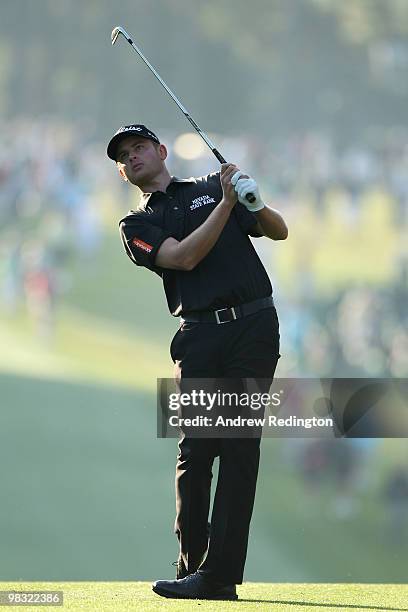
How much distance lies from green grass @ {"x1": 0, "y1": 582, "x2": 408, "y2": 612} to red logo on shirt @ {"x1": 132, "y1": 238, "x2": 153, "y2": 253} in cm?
93

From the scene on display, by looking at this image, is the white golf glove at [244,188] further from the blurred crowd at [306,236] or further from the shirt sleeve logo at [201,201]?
the blurred crowd at [306,236]

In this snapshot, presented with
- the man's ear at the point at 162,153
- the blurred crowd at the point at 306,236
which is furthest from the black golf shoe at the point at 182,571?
the blurred crowd at the point at 306,236

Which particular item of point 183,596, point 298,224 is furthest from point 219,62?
point 183,596

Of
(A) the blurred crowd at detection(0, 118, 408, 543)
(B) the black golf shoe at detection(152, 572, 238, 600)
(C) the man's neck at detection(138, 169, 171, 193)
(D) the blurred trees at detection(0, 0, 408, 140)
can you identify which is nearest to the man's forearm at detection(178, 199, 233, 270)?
(C) the man's neck at detection(138, 169, 171, 193)

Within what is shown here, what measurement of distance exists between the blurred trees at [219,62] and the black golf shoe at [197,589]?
7388 mm

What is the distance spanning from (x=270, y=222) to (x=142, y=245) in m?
0.35

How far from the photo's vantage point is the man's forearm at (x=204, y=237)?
3623 millimetres

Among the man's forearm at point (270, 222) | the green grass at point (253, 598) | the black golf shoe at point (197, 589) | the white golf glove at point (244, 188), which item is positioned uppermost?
the white golf glove at point (244, 188)

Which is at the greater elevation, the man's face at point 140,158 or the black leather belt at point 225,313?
the man's face at point 140,158

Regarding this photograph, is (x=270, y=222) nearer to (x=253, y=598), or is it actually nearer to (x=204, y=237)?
(x=204, y=237)

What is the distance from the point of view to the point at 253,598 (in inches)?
151

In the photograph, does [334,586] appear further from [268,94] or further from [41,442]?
[268,94]

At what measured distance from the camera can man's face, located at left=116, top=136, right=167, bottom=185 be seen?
387cm

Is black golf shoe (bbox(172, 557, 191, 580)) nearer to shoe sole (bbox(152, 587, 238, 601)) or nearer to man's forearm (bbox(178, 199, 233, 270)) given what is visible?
shoe sole (bbox(152, 587, 238, 601))
